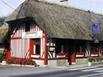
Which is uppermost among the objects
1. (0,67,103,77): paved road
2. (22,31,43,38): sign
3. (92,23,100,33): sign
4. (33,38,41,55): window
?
(92,23,100,33): sign

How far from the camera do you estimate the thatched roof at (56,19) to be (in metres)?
34.5

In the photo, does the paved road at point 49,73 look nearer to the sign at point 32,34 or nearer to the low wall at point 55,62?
the low wall at point 55,62

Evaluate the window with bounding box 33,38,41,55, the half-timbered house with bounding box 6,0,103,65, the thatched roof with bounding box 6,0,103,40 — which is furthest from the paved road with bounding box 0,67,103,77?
the window with bounding box 33,38,41,55

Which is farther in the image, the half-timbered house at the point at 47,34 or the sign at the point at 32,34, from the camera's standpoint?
the sign at the point at 32,34

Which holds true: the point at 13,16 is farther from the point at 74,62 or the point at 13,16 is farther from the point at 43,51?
the point at 74,62

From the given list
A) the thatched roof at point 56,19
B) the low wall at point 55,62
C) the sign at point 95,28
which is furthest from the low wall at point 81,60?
the sign at point 95,28

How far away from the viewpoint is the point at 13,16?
123ft

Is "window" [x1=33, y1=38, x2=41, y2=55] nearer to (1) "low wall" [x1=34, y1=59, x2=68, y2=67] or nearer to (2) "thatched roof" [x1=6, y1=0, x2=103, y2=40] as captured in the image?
(1) "low wall" [x1=34, y1=59, x2=68, y2=67]

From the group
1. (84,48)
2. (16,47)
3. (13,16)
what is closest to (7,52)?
(16,47)

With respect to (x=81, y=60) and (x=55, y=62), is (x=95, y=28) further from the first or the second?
(x=55, y=62)

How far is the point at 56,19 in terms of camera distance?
120 ft

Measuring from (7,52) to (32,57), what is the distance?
5.01 meters

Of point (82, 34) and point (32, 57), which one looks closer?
point (32, 57)

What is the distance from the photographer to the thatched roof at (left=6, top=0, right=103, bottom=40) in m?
34.5
